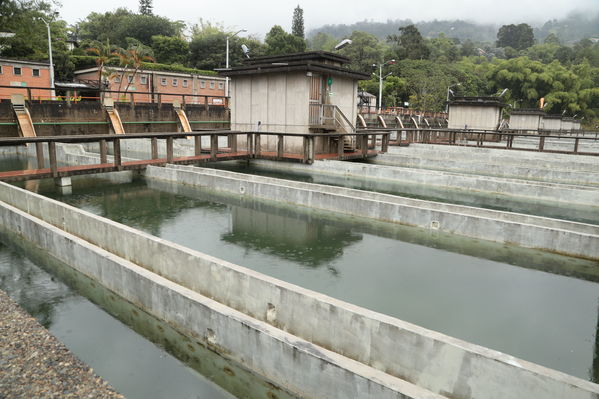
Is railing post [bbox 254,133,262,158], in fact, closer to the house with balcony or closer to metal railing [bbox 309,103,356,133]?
the house with balcony

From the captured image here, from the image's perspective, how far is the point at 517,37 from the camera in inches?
7613

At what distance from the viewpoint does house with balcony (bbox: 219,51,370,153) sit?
1698cm

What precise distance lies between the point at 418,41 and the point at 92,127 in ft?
283

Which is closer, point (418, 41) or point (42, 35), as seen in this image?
point (42, 35)

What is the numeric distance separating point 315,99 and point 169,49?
1919 inches

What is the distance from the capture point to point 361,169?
15.2 m

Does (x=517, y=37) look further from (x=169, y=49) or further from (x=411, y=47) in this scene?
(x=169, y=49)

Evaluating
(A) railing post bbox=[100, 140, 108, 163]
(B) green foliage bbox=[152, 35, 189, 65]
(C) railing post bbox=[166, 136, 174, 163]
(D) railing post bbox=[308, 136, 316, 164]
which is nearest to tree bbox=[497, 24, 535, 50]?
(B) green foliage bbox=[152, 35, 189, 65]

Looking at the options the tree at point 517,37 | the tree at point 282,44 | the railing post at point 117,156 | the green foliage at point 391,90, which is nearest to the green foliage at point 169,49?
the tree at point 282,44

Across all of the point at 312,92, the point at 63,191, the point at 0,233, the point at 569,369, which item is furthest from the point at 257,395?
the point at 312,92

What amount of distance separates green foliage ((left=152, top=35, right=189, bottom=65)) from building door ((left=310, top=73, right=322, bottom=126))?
157 feet

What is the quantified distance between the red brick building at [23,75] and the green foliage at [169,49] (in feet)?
78.2

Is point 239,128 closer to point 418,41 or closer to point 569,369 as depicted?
point 569,369

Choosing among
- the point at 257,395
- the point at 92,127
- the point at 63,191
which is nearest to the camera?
the point at 257,395
